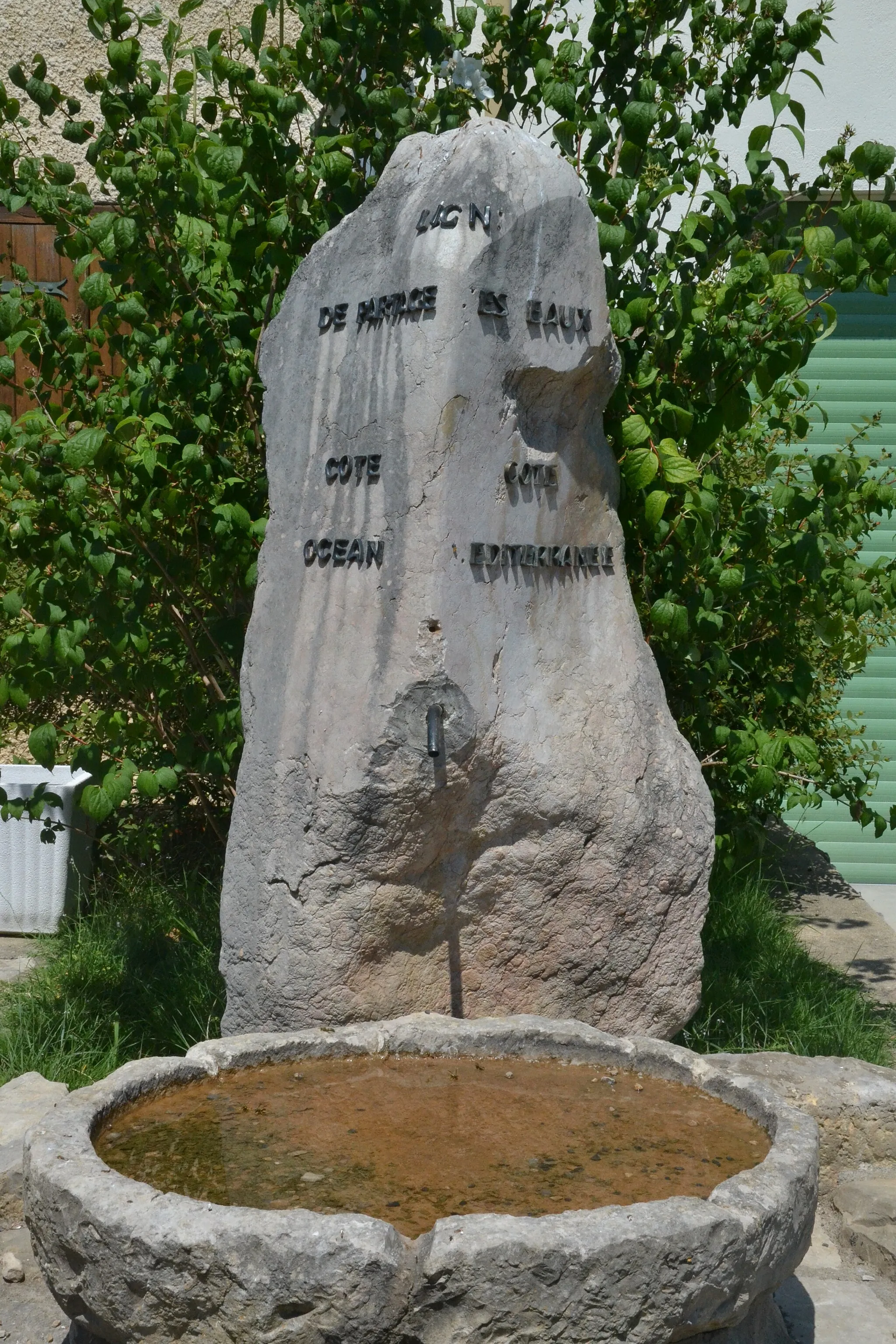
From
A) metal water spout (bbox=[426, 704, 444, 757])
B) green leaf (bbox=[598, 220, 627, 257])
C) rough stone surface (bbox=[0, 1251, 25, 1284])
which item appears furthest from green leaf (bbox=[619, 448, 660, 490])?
rough stone surface (bbox=[0, 1251, 25, 1284])

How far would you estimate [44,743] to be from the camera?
383cm

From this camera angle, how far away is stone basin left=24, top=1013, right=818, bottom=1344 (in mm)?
1990

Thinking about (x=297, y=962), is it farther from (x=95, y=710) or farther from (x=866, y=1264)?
(x=95, y=710)

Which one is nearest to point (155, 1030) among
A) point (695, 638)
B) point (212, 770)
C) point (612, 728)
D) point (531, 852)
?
point (212, 770)

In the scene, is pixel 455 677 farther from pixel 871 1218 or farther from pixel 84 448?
pixel 871 1218

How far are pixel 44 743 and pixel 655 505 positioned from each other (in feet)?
5.80

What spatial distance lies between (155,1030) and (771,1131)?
75.7 inches

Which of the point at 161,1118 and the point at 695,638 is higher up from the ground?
the point at 695,638

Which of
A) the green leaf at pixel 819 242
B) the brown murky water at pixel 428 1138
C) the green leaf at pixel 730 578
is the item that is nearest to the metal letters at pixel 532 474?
the green leaf at pixel 730 578

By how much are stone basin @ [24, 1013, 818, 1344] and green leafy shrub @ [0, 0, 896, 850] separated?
67.5 inches

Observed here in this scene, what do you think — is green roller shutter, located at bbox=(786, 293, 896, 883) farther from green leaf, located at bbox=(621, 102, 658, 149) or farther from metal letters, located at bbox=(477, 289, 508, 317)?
metal letters, located at bbox=(477, 289, 508, 317)

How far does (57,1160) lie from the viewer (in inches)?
87.7

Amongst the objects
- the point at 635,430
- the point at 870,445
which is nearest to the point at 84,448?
the point at 635,430

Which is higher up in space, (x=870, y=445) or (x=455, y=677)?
(x=870, y=445)
